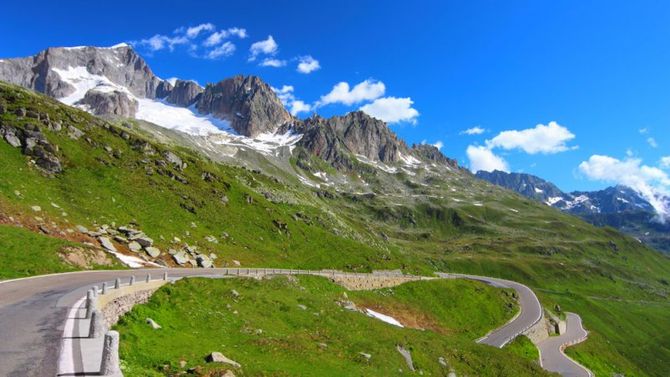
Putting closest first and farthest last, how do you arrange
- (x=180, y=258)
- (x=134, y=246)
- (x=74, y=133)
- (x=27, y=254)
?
(x=27, y=254)
(x=134, y=246)
(x=180, y=258)
(x=74, y=133)

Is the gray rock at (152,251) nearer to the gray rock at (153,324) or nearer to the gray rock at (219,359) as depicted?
the gray rock at (153,324)

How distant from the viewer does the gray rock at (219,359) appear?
2357 centimetres

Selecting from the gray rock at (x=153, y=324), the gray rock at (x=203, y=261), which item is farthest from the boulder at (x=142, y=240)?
the gray rock at (x=153, y=324)

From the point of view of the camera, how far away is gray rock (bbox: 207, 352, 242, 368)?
23.6m

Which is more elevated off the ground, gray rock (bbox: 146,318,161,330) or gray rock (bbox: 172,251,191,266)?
gray rock (bbox: 172,251,191,266)

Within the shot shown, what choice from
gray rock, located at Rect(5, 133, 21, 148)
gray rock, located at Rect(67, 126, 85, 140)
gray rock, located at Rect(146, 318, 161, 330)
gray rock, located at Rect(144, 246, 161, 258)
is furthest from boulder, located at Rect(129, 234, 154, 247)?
gray rock, located at Rect(146, 318, 161, 330)

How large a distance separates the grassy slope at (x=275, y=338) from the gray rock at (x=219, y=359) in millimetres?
601

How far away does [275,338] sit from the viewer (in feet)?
105

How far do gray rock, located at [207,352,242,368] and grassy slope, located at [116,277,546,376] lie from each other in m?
0.60

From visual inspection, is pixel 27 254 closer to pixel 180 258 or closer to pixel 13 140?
pixel 180 258

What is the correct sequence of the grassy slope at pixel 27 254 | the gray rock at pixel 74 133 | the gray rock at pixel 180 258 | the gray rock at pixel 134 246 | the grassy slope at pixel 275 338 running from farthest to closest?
the gray rock at pixel 74 133 → the gray rock at pixel 180 258 → the gray rock at pixel 134 246 → the grassy slope at pixel 27 254 → the grassy slope at pixel 275 338

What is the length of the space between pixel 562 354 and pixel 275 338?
63982mm

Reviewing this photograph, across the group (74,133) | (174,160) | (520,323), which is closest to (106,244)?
(74,133)

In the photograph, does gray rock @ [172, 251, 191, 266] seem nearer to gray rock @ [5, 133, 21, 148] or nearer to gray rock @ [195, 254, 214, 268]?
gray rock @ [195, 254, 214, 268]
